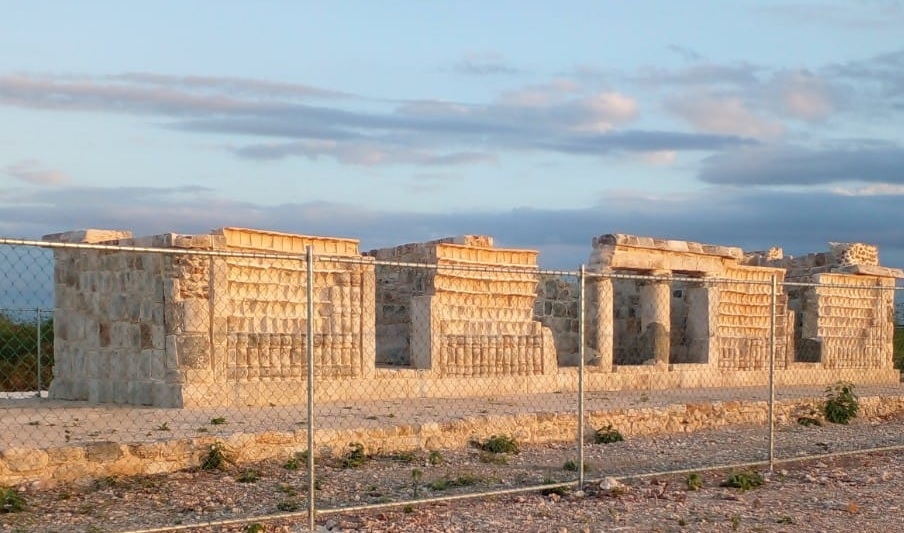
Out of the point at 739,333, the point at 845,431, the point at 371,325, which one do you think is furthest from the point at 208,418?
the point at 739,333

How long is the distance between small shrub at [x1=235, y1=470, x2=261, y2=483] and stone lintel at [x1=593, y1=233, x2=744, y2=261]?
10447mm

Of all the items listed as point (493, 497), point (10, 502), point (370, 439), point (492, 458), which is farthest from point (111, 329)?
point (493, 497)

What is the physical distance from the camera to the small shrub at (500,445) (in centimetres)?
1248

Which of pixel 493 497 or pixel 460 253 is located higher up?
pixel 460 253

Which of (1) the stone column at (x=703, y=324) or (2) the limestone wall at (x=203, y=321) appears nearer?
(2) the limestone wall at (x=203, y=321)

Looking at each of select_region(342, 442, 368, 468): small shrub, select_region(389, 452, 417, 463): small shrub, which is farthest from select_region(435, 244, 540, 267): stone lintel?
select_region(342, 442, 368, 468): small shrub

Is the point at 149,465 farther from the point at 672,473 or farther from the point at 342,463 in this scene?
the point at 672,473

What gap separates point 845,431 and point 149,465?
1015cm

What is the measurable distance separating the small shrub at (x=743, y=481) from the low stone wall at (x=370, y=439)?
3.33m

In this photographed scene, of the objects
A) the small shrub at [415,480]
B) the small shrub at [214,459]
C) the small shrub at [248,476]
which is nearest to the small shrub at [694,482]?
the small shrub at [415,480]

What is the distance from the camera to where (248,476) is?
1003 centimetres

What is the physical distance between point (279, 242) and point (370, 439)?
433cm

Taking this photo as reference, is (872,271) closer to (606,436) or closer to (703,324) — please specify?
(703,324)

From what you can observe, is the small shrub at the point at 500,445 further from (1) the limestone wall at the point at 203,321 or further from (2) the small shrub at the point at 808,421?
(2) the small shrub at the point at 808,421
